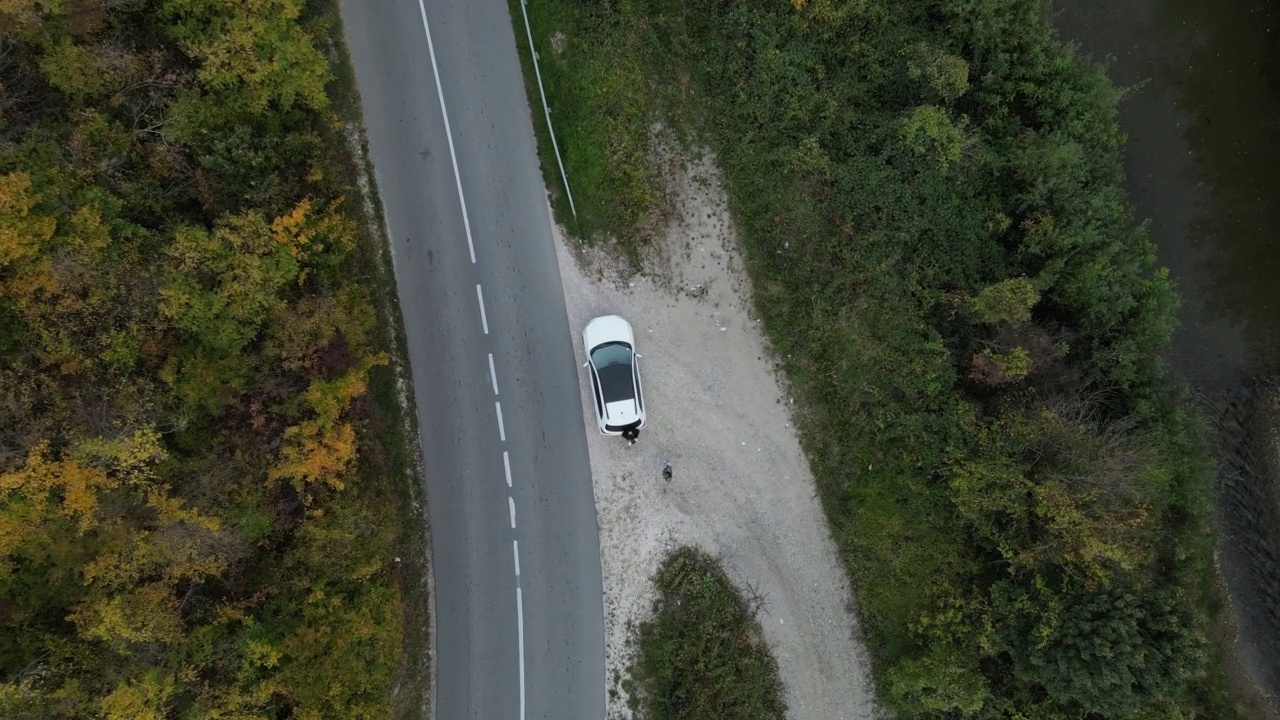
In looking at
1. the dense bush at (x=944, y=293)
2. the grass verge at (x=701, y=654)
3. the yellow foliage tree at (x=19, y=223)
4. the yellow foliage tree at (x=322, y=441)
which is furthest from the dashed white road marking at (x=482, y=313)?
the yellow foliage tree at (x=19, y=223)

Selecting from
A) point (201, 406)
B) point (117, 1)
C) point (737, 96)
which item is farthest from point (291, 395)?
point (737, 96)

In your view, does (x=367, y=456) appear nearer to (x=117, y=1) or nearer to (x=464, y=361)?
(x=464, y=361)

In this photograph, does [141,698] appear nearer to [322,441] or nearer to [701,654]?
[322,441]

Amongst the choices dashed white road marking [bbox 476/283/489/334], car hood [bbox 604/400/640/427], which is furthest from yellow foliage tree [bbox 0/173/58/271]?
car hood [bbox 604/400/640/427]

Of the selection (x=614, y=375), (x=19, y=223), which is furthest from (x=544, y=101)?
(x=19, y=223)

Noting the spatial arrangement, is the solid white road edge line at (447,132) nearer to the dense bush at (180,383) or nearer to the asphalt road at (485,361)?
the asphalt road at (485,361)

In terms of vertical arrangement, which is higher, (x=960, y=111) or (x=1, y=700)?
(x=960, y=111)
